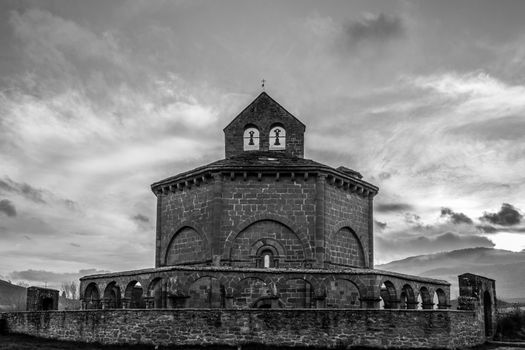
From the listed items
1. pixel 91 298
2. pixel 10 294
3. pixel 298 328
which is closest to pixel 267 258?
pixel 298 328

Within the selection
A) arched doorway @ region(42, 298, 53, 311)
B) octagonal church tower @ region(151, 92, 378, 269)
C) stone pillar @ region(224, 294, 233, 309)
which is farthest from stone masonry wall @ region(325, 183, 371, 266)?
arched doorway @ region(42, 298, 53, 311)

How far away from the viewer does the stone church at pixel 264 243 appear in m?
23.9

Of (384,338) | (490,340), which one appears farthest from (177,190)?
(490,340)

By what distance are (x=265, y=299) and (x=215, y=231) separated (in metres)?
4.08

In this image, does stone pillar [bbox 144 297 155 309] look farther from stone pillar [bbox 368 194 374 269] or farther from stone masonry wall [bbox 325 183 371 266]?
stone pillar [bbox 368 194 374 269]

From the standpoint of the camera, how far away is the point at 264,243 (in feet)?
90.6

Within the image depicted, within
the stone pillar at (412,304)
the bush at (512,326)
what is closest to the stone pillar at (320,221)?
the stone pillar at (412,304)

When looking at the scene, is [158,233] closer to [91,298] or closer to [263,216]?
[91,298]

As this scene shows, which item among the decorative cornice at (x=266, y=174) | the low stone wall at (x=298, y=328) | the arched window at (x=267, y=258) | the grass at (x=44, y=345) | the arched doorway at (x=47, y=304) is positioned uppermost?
the decorative cornice at (x=266, y=174)

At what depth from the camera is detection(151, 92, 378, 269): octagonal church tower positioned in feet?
89.8

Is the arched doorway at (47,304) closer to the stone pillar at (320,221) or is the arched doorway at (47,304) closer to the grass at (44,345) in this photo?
the grass at (44,345)

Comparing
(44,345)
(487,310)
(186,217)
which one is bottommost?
(44,345)

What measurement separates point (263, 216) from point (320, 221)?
2521 millimetres

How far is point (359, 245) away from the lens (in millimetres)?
30609
